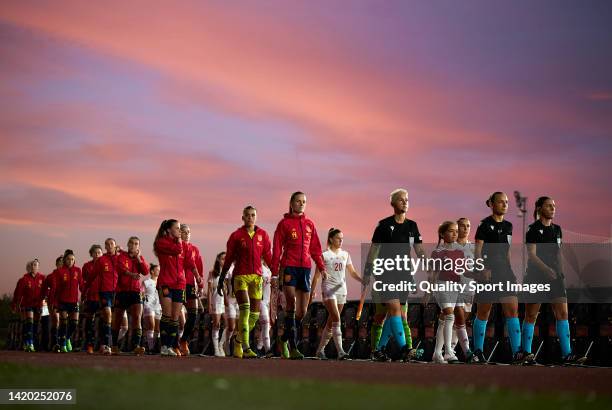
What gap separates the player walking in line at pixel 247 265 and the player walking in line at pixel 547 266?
407 cm

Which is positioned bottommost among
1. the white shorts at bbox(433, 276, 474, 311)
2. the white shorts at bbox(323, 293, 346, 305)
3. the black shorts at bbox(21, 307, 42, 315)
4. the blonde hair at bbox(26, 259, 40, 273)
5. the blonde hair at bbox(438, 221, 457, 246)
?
the white shorts at bbox(433, 276, 474, 311)

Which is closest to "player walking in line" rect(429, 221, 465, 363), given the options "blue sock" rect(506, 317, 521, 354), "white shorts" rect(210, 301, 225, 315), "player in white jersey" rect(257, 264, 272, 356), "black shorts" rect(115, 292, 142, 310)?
"blue sock" rect(506, 317, 521, 354)

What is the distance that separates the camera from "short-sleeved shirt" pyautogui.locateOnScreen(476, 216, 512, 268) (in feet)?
50.1

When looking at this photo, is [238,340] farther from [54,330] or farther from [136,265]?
[54,330]

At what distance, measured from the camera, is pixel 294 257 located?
16094 millimetres

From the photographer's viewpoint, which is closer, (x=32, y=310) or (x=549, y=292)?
(x=549, y=292)

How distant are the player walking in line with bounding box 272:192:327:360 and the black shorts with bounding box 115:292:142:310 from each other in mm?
4369

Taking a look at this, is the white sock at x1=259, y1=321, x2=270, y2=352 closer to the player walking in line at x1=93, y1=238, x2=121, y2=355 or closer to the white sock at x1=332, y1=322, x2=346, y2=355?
the white sock at x1=332, y1=322, x2=346, y2=355

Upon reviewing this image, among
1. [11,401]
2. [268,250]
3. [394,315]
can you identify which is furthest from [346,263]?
[11,401]

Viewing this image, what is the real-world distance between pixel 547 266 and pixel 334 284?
4.08 m

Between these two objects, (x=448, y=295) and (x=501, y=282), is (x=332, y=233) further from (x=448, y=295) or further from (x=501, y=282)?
(x=501, y=282)

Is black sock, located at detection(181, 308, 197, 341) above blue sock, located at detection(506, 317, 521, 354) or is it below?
above

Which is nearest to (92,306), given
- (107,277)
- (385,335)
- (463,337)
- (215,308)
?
(107,277)

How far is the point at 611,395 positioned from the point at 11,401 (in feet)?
13.6
